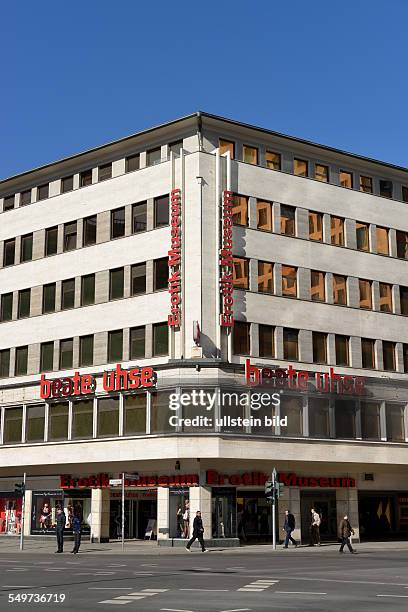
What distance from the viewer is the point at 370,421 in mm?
50625

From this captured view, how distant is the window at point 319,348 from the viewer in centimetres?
5100

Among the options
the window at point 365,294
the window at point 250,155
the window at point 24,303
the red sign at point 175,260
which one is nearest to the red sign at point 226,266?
the red sign at point 175,260

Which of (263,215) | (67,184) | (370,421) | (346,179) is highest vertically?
(346,179)

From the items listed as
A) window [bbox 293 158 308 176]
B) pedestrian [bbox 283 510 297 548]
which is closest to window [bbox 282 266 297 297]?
window [bbox 293 158 308 176]

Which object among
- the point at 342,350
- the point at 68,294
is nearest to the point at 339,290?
the point at 342,350

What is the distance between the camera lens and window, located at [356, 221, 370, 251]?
5422 cm

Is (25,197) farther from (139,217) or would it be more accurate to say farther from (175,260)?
(175,260)

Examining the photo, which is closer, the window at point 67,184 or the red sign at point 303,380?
the red sign at point 303,380

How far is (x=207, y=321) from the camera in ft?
153

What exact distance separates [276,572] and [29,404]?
29.2m

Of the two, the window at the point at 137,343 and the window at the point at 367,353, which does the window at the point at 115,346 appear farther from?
the window at the point at 367,353

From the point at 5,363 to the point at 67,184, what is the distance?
11356 mm

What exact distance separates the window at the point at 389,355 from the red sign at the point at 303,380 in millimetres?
3982

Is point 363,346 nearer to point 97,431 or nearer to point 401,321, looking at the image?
point 401,321
